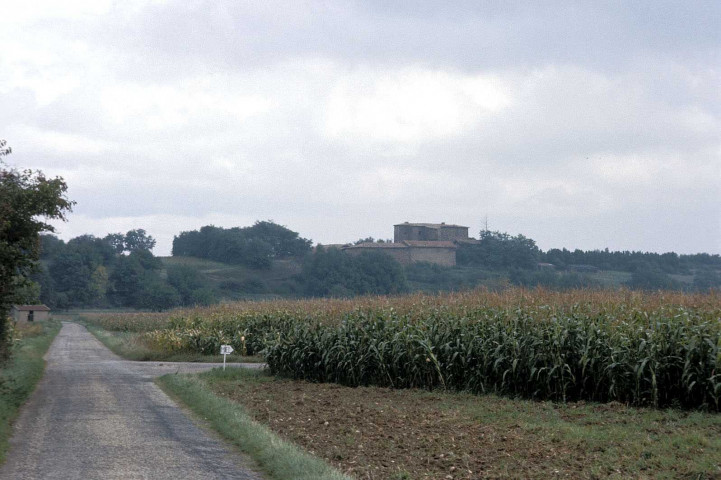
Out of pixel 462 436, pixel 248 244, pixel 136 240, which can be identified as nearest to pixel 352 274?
pixel 248 244

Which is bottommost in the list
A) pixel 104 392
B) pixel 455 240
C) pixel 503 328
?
pixel 104 392

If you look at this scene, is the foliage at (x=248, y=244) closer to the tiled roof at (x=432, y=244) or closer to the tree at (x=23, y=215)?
the tiled roof at (x=432, y=244)

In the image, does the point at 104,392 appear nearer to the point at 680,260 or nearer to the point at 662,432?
the point at 662,432

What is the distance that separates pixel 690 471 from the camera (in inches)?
327

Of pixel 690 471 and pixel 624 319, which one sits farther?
pixel 624 319

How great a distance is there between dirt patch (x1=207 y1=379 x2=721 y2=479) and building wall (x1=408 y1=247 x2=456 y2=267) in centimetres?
8680

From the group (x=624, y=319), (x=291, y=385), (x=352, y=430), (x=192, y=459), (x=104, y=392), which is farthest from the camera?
(x=291, y=385)

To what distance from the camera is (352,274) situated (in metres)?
82.3

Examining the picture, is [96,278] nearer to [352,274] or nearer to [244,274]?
[244,274]

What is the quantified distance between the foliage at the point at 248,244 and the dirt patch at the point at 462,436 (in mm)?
106369

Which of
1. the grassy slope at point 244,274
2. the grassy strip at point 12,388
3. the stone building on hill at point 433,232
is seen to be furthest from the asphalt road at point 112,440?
the stone building on hill at point 433,232

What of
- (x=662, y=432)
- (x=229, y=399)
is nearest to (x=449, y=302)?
(x=229, y=399)

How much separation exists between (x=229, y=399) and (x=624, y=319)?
8.89 metres

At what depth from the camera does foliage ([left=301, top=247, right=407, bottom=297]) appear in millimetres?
78938
